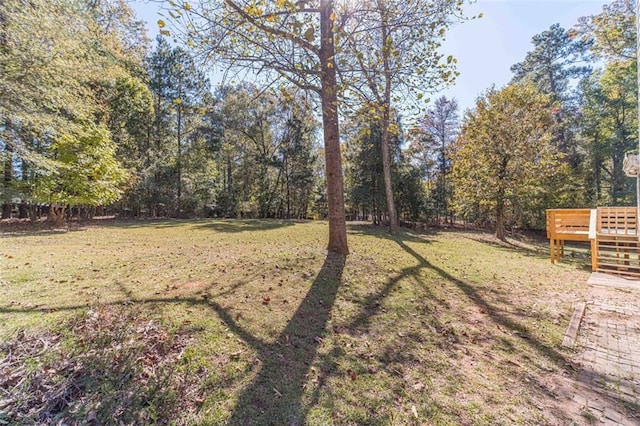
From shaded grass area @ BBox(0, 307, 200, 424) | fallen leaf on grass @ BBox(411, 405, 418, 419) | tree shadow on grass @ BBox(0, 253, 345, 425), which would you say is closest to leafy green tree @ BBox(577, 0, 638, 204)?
tree shadow on grass @ BBox(0, 253, 345, 425)

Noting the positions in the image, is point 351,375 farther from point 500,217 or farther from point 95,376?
point 500,217

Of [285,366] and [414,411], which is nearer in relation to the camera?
[414,411]

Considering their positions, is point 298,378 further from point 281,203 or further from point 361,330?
point 281,203

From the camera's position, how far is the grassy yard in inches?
77.6

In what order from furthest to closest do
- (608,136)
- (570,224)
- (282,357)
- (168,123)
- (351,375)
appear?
(168,123)
(608,136)
(570,224)
(282,357)
(351,375)

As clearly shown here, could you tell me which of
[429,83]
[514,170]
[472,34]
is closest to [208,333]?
[429,83]

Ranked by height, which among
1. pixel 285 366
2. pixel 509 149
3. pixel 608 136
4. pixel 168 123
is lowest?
pixel 285 366

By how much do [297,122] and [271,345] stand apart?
19815 millimetres

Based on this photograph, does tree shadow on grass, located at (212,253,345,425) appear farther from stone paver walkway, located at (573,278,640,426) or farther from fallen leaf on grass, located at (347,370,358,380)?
stone paver walkway, located at (573,278,640,426)

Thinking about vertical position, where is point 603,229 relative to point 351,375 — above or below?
above

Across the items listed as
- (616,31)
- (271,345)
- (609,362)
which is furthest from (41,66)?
(616,31)

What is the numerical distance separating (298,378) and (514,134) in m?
14.2

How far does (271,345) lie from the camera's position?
108 inches

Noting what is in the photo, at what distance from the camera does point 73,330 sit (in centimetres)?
257
